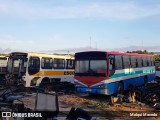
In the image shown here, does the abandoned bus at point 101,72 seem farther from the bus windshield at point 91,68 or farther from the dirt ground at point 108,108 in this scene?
the dirt ground at point 108,108

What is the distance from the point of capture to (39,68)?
2306cm

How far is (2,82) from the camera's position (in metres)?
24.9

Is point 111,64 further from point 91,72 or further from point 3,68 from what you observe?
point 3,68

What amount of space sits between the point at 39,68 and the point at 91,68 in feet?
17.9

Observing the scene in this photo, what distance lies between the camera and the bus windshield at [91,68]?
1888 centimetres

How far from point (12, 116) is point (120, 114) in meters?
6.01

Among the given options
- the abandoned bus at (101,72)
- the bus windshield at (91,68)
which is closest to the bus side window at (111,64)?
the abandoned bus at (101,72)

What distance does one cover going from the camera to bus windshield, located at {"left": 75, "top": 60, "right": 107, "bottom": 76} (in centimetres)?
1888

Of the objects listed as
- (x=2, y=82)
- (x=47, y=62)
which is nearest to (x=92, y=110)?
(x=47, y=62)

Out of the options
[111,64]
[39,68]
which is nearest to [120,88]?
[111,64]

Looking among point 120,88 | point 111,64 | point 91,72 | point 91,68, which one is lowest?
point 120,88

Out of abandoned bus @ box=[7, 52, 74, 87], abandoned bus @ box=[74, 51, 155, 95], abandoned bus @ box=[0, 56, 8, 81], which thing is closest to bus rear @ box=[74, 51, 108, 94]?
abandoned bus @ box=[74, 51, 155, 95]

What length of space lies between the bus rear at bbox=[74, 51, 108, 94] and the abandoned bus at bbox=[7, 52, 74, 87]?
13.7ft

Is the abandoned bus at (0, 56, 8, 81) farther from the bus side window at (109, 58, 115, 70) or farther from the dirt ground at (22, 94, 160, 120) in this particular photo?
the bus side window at (109, 58, 115, 70)
